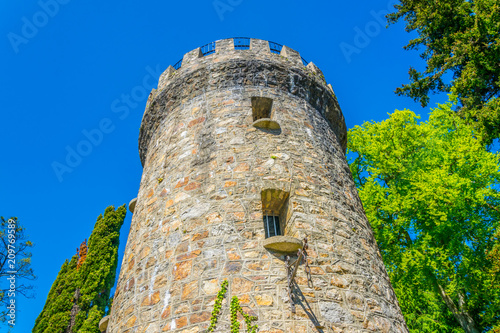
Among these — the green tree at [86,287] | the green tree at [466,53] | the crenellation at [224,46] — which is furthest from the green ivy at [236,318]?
the green tree at [86,287]

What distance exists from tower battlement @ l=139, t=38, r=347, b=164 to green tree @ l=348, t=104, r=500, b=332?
10.3ft

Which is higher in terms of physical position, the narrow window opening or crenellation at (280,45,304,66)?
crenellation at (280,45,304,66)

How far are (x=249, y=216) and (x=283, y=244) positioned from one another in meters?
0.68

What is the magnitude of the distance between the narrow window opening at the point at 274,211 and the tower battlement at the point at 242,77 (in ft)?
8.85

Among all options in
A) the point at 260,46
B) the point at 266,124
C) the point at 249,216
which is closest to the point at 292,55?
the point at 260,46

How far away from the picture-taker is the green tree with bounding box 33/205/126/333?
12453 millimetres

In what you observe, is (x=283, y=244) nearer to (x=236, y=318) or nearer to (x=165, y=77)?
(x=236, y=318)

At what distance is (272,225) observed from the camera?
5453mm

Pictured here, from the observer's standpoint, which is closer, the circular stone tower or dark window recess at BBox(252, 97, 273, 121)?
the circular stone tower

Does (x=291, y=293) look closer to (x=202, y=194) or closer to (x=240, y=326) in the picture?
(x=240, y=326)

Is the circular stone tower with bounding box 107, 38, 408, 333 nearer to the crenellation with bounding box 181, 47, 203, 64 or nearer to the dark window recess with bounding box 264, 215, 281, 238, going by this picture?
the dark window recess with bounding box 264, 215, 281, 238

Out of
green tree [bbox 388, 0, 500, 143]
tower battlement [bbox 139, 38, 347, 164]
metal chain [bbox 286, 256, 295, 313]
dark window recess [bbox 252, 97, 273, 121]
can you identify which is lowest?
metal chain [bbox 286, 256, 295, 313]

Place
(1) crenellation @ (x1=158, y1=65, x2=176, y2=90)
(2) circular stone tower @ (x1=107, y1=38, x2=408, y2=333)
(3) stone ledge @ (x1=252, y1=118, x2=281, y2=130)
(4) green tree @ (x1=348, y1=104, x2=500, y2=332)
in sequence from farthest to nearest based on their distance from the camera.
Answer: (4) green tree @ (x1=348, y1=104, x2=500, y2=332) → (1) crenellation @ (x1=158, y1=65, x2=176, y2=90) → (3) stone ledge @ (x1=252, y1=118, x2=281, y2=130) → (2) circular stone tower @ (x1=107, y1=38, x2=408, y2=333)

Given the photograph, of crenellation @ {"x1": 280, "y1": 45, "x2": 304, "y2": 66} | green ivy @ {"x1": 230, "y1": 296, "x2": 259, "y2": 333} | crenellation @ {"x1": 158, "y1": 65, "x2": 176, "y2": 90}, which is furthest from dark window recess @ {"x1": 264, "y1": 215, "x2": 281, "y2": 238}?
crenellation @ {"x1": 158, "y1": 65, "x2": 176, "y2": 90}
